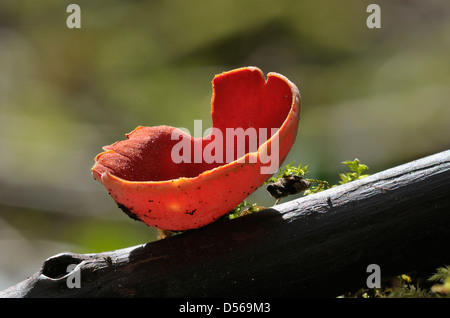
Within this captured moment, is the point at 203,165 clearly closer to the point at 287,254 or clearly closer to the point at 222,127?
the point at 222,127

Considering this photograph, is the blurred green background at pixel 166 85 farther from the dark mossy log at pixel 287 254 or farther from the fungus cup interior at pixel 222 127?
the dark mossy log at pixel 287 254

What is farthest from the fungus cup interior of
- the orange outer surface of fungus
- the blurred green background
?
the blurred green background

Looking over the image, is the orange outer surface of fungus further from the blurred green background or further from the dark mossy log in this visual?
the blurred green background

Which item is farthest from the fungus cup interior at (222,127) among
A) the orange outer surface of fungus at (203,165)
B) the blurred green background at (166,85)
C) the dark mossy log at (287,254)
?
the blurred green background at (166,85)

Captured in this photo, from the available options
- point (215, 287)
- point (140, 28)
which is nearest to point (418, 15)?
point (140, 28)
